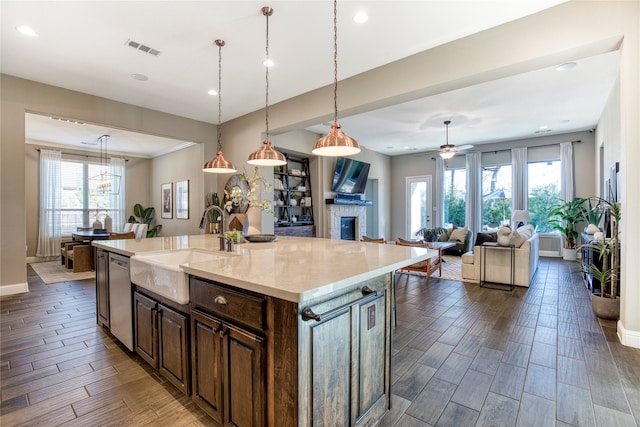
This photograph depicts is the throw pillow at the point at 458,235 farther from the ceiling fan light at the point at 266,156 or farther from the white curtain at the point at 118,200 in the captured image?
the white curtain at the point at 118,200

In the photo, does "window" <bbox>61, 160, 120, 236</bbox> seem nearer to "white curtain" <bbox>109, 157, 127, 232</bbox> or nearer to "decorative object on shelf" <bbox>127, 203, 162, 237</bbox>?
"white curtain" <bbox>109, 157, 127, 232</bbox>

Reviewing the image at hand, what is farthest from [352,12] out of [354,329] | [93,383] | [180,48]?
[93,383]

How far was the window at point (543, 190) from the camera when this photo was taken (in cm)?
756

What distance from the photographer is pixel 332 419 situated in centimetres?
139

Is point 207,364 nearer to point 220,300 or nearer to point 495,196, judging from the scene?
point 220,300

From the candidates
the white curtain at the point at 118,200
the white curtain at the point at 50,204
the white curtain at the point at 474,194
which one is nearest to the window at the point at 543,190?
the white curtain at the point at 474,194

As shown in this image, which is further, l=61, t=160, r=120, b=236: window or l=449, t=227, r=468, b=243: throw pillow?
l=61, t=160, r=120, b=236: window

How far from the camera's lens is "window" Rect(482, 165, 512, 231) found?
8.19m

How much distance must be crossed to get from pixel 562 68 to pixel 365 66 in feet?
8.78

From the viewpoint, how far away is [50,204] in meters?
7.53

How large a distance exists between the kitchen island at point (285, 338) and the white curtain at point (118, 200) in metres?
8.31

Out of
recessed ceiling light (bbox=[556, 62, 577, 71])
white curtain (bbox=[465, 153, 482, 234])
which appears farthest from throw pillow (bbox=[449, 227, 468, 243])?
recessed ceiling light (bbox=[556, 62, 577, 71])

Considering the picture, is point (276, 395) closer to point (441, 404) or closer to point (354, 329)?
point (354, 329)

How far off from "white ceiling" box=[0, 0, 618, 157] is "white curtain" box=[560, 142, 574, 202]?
4.08 feet
